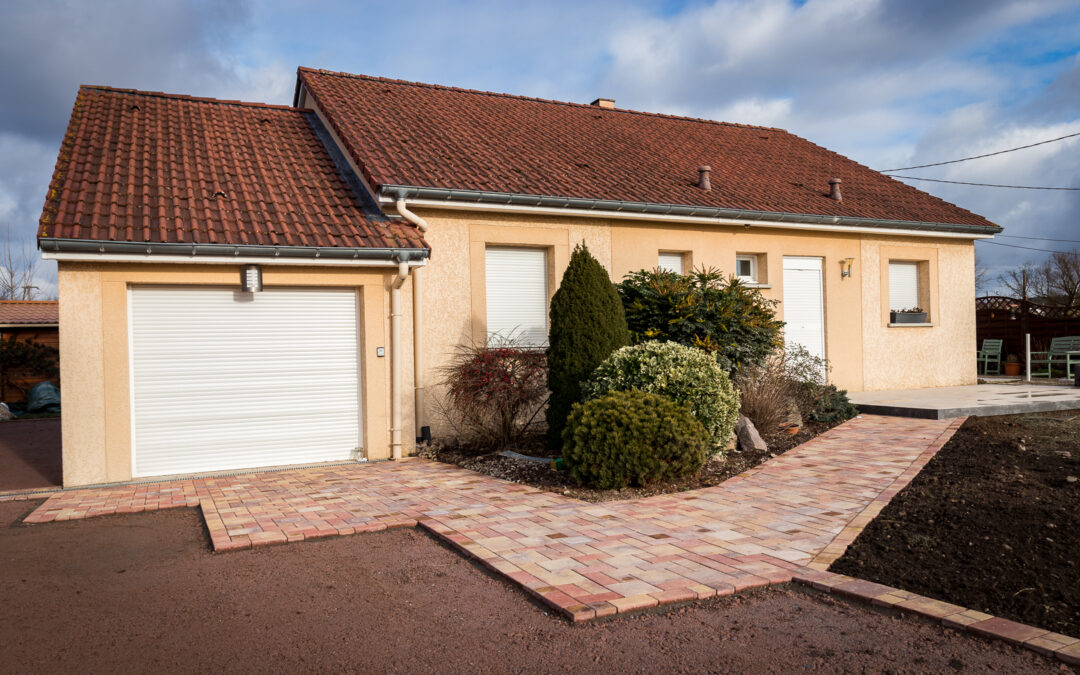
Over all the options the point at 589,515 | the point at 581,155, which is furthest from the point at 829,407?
the point at 589,515

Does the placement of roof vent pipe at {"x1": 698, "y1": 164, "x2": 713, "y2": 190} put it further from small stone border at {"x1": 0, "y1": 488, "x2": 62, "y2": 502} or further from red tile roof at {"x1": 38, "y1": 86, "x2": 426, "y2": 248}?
small stone border at {"x1": 0, "y1": 488, "x2": 62, "y2": 502}

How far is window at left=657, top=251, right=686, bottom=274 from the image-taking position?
1253cm

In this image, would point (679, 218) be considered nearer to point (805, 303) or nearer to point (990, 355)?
point (805, 303)

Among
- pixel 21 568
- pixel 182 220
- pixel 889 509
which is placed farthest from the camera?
pixel 182 220

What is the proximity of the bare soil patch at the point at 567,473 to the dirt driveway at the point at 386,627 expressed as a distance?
7.87 ft

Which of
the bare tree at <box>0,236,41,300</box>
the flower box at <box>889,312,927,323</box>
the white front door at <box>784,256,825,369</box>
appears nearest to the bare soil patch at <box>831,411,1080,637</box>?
the white front door at <box>784,256,825,369</box>

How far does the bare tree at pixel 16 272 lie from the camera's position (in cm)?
3672

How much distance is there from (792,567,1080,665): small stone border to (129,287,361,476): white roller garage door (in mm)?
6560

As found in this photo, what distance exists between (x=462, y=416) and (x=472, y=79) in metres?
9.07

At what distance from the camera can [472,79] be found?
1633cm

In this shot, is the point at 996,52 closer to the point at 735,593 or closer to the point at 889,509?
the point at 889,509

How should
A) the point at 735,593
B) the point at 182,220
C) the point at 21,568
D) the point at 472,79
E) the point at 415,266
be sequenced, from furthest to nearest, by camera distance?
1. the point at 472,79
2. the point at 415,266
3. the point at 182,220
4. the point at 21,568
5. the point at 735,593

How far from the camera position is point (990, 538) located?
5051mm

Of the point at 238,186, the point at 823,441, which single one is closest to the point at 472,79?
the point at 238,186
